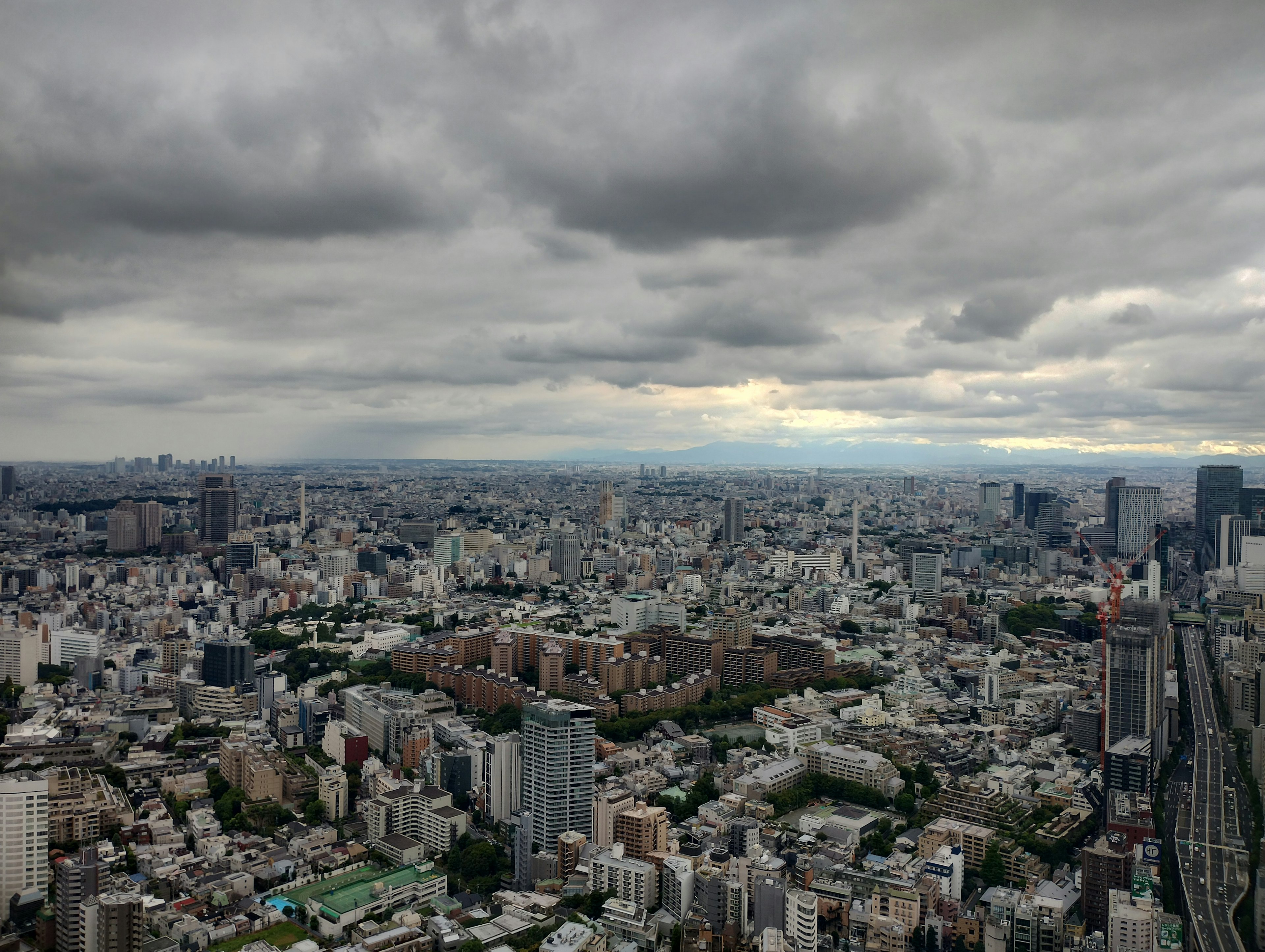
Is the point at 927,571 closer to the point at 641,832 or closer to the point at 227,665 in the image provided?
the point at 227,665

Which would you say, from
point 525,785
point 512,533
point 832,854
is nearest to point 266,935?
point 525,785

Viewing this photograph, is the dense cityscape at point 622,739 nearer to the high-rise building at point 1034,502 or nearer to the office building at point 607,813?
the office building at point 607,813

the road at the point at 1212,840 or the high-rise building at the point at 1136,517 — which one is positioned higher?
the high-rise building at the point at 1136,517

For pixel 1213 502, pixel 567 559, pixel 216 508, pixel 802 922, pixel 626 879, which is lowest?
pixel 626 879

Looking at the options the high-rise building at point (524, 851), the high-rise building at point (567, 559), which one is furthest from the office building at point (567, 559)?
the high-rise building at point (524, 851)

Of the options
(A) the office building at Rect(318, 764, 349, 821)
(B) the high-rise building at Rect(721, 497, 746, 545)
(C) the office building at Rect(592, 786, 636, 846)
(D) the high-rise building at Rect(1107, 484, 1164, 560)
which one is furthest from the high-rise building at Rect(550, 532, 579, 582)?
(C) the office building at Rect(592, 786, 636, 846)

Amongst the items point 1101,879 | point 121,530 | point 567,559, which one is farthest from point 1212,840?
point 121,530

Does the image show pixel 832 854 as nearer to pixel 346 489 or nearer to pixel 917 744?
pixel 917 744

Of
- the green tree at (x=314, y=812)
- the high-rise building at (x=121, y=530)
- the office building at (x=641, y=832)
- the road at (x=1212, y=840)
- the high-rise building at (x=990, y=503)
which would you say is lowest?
the green tree at (x=314, y=812)
